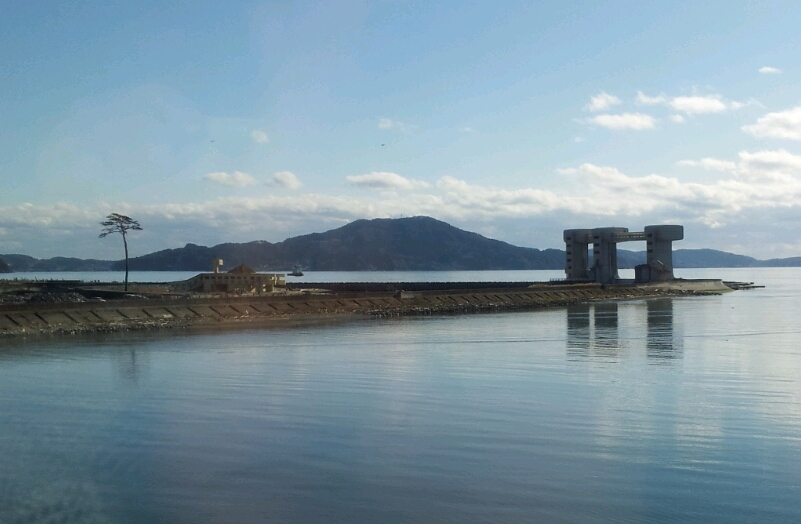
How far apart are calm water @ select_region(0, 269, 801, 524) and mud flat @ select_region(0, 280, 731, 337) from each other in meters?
8.81

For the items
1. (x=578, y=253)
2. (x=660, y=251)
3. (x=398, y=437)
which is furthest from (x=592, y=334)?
(x=578, y=253)

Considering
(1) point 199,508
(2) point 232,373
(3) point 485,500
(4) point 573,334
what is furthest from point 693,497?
(4) point 573,334

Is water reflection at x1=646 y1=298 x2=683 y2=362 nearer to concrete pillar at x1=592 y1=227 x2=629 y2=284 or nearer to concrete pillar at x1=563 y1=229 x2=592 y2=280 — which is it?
concrete pillar at x1=592 y1=227 x2=629 y2=284

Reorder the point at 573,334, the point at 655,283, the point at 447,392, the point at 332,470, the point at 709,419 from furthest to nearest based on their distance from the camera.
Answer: the point at 655,283
the point at 573,334
the point at 447,392
the point at 709,419
the point at 332,470

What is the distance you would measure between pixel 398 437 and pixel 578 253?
94092mm

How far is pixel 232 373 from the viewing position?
20219mm

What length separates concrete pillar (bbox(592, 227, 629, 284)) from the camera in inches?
3912

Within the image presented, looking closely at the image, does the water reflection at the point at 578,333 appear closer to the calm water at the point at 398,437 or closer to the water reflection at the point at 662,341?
the calm water at the point at 398,437

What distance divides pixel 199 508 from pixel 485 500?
353 centimetres

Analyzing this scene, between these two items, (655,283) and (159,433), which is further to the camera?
(655,283)

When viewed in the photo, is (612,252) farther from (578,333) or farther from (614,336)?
(614,336)

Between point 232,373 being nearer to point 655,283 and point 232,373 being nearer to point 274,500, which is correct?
point 274,500

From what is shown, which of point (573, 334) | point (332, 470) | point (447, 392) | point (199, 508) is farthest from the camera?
point (573, 334)

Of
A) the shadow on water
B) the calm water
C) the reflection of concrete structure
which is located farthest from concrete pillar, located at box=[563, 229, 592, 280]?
the calm water
